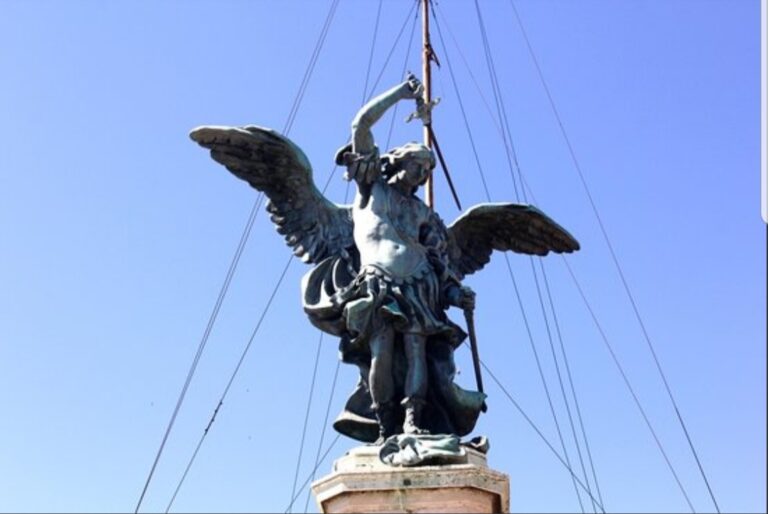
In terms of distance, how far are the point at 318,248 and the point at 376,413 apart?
141 centimetres

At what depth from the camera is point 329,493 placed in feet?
27.3

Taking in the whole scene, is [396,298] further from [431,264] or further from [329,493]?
[329,493]

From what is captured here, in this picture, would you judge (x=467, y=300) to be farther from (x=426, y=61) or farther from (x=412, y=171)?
(x=426, y=61)

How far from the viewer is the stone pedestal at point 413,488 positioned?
8109 millimetres

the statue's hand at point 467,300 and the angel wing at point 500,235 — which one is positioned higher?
the angel wing at point 500,235

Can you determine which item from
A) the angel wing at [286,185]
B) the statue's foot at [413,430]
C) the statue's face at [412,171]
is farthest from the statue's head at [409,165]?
the statue's foot at [413,430]

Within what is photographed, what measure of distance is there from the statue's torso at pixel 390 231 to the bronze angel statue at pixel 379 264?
0.03ft

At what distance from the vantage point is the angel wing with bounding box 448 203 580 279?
1004 cm

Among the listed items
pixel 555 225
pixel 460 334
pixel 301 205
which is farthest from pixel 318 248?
pixel 555 225

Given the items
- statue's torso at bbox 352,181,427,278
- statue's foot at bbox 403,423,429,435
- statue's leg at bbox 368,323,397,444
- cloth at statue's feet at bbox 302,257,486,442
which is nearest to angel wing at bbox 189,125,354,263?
statue's torso at bbox 352,181,427,278

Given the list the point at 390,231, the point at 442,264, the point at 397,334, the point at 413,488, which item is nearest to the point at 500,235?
the point at 442,264

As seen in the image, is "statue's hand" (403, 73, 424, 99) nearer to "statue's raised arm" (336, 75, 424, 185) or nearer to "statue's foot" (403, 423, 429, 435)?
"statue's raised arm" (336, 75, 424, 185)

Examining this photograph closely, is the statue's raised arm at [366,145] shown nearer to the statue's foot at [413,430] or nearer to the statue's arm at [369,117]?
the statue's arm at [369,117]

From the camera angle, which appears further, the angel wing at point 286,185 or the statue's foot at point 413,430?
the angel wing at point 286,185
